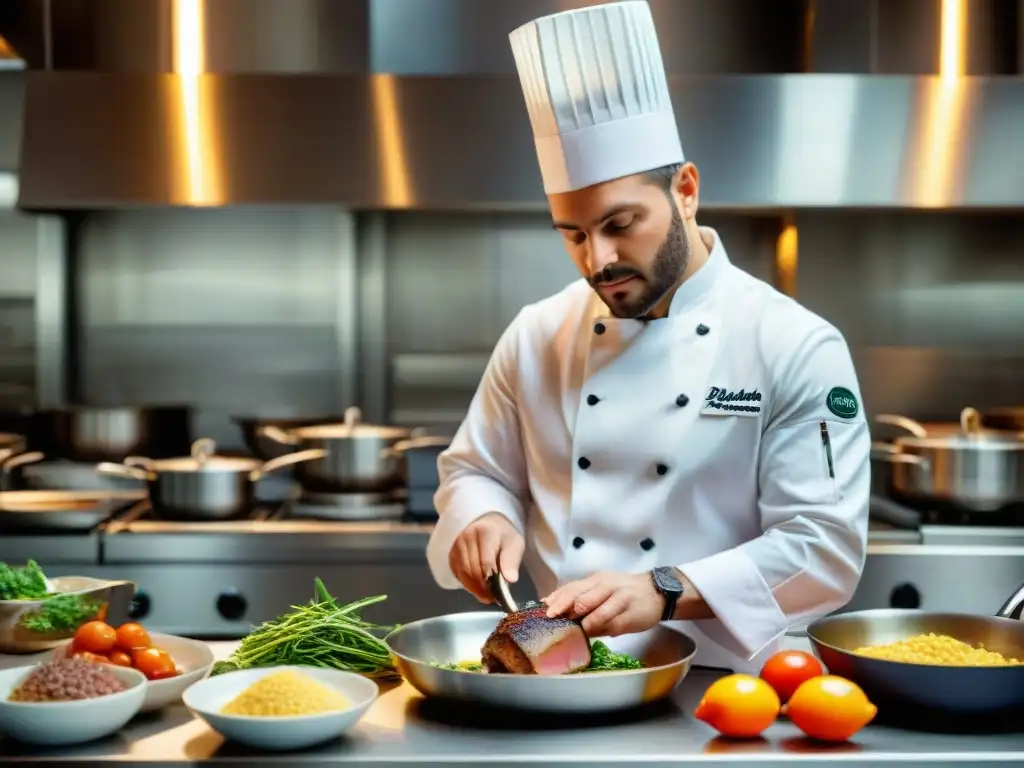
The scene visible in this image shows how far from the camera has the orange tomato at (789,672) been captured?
5.51 feet

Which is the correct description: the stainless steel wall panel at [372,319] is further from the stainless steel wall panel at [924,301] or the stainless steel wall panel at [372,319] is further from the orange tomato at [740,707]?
the orange tomato at [740,707]

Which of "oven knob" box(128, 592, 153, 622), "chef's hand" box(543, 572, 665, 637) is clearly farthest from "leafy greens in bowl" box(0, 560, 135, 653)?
"oven knob" box(128, 592, 153, 622)

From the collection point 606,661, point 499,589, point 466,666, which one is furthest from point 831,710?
point 499,589

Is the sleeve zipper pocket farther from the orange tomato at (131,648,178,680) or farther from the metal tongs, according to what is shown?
the orange tomato at (131,648,178,680)

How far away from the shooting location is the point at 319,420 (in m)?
4.07

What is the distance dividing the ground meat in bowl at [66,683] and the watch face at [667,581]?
2.49 ft

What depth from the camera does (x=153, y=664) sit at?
5.66 ft

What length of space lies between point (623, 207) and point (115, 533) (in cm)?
189

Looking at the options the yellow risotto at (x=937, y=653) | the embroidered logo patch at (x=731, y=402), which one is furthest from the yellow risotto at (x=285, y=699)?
the embroidered logo patch at (x=731, y=402)

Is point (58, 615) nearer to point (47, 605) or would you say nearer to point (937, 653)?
point (47, 605)

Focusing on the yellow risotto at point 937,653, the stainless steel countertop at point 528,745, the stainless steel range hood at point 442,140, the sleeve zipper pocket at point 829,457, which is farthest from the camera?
the stainless steel range hood at point 442,140

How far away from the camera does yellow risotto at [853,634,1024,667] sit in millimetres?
1621

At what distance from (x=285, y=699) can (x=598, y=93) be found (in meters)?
1.20

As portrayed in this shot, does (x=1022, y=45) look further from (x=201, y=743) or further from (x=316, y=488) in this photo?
(x=201, y=743)
